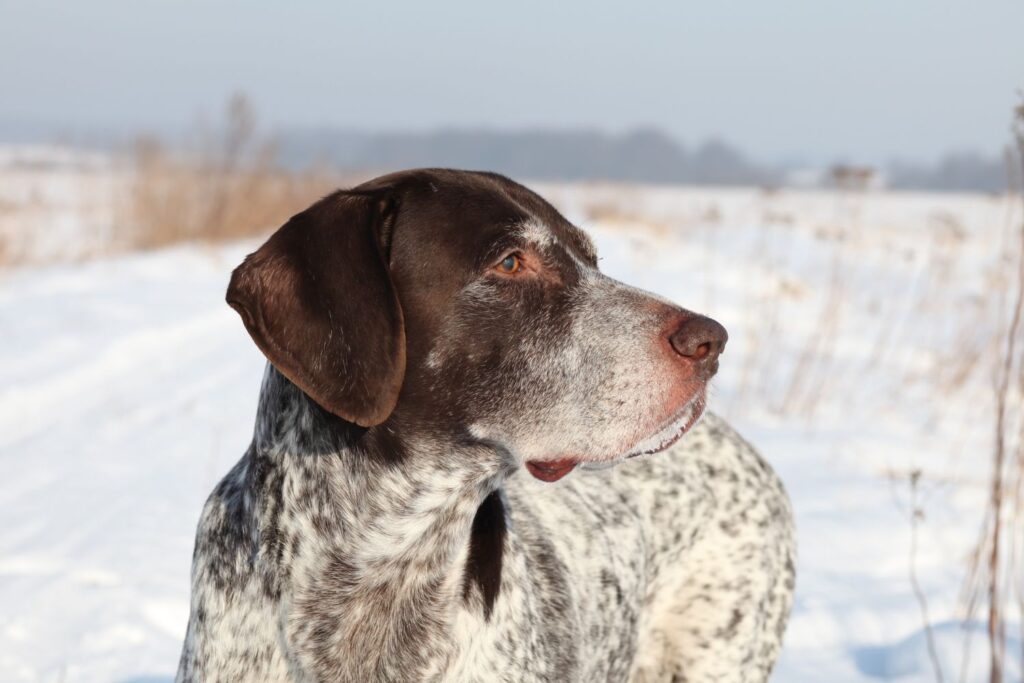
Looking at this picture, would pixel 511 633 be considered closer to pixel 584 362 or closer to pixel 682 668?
pixel 584 362

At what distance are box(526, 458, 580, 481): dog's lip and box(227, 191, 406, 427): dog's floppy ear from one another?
0.40 metres

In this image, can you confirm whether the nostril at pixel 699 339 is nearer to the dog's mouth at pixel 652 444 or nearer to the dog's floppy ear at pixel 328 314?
the dog's mouth at pixel 652 444

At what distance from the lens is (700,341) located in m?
2.33

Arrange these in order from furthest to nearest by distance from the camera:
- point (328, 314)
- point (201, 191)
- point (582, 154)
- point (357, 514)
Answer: point (582, 154), point (201, 191), point (357, 514), point (328, 314)

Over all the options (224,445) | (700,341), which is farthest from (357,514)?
(224,445)

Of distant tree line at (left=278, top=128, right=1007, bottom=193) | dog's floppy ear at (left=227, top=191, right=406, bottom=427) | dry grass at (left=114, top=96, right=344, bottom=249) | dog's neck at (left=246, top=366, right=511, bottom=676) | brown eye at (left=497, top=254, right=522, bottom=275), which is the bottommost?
distant tree line at (left=278, top=128, right=1007, bottom=193)

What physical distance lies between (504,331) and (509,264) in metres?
0.15

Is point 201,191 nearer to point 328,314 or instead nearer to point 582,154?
point 328,314

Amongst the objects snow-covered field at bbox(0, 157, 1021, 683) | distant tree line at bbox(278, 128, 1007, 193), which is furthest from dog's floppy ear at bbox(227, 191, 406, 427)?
distant tree line at bbox(278, 128, 1007, 193)

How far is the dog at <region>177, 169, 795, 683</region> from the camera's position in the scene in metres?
2.28

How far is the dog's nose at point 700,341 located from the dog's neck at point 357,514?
0.50 m

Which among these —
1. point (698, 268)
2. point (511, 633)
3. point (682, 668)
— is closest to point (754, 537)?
point (682, 668)

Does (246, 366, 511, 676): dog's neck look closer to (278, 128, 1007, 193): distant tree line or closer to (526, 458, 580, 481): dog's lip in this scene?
(526, 458, 580, 481): dog's lip

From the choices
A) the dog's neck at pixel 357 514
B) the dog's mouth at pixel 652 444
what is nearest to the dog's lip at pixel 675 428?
the dog's mouth at pixel 652 444
